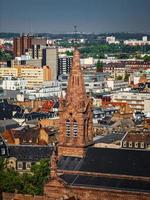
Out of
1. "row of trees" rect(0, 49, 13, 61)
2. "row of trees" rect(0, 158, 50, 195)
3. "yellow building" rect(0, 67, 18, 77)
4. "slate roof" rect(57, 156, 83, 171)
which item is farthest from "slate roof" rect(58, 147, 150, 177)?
"row of trees" rect(0, 49, 13, 61)

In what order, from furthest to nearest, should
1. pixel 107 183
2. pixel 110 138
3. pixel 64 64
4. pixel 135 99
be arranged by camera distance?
1. pixel 64 64
2. pixel 135 99
3. pixel 110 138
4. pixel 107 183

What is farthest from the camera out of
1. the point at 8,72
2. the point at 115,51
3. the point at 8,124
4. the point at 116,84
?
the point at 115,51

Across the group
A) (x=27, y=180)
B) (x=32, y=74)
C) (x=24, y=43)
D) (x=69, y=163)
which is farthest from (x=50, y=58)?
(x=69, y=163)

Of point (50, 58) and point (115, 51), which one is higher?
point (50, 58)

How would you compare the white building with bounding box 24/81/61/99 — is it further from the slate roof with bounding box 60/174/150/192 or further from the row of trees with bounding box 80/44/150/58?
the row of trees with bounding box 80/44/150/58

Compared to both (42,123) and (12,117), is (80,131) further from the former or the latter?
(12,117)

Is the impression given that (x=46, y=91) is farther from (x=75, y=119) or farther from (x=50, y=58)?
(x=75, y=119)
